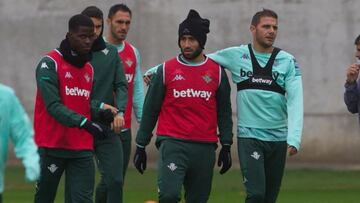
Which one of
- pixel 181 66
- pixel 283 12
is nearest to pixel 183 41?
pixel 181 66

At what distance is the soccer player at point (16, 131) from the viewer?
302 inches

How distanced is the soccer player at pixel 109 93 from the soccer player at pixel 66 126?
93cm

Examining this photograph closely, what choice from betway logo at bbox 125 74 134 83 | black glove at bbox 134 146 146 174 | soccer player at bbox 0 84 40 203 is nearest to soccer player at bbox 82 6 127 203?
black glove at bbox 134 146 146 174

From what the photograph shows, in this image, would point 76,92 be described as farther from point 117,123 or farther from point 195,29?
point 195,29

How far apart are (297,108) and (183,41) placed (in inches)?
51.3

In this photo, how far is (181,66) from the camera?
10211 mm

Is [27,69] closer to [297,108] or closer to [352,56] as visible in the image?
[352,56]

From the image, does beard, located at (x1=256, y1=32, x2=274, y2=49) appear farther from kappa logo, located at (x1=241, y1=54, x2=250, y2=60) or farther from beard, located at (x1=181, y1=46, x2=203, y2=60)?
beard, located at (x1=181, y1=46, x2=203, y2=60)

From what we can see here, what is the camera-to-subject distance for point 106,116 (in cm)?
1009

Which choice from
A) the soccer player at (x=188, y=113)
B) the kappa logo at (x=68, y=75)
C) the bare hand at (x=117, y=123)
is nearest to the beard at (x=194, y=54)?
the soccer player at (x=188, y=113)

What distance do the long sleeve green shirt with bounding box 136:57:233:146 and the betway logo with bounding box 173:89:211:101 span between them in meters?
0.13

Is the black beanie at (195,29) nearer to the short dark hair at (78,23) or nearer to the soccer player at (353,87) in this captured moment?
the short dark hair at (78,23)

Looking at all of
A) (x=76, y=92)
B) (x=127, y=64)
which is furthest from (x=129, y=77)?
(x=76, y=92)

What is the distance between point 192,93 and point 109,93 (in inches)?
47.6
